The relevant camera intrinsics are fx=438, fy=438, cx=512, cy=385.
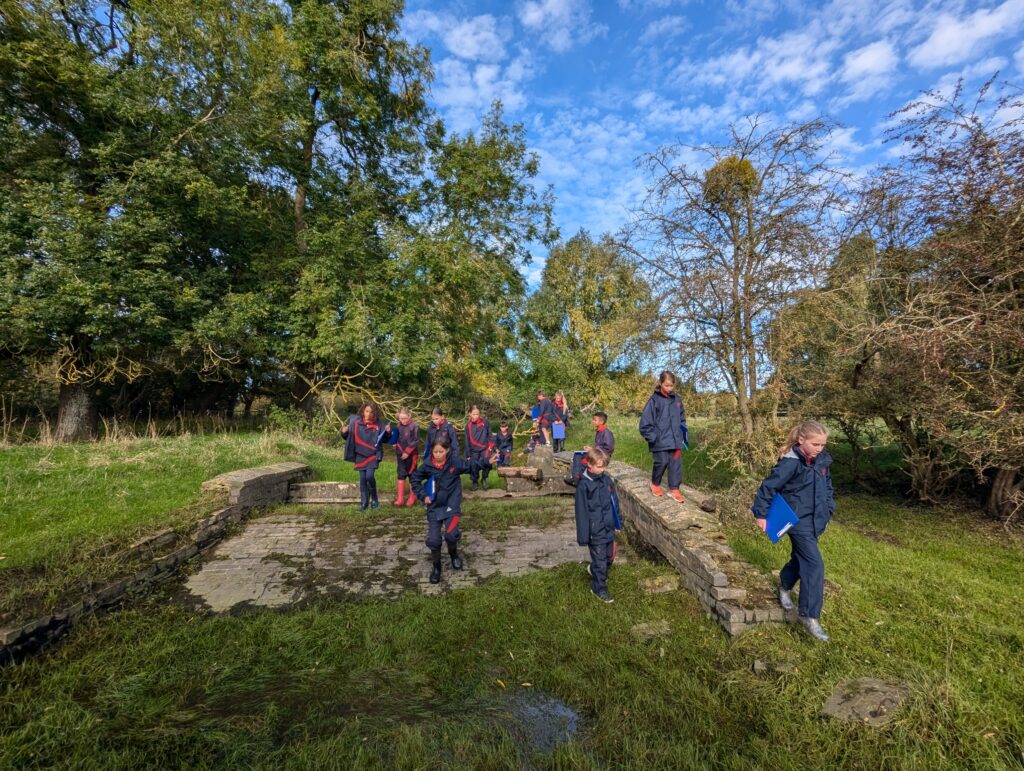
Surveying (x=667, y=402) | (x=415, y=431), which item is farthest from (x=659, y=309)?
(x=415, y=431)

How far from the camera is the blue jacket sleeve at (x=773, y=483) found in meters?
3.94

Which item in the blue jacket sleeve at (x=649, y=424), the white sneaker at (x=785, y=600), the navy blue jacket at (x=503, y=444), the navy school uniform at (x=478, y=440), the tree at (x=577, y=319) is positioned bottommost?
the white sneaker at (x=785, y=600)

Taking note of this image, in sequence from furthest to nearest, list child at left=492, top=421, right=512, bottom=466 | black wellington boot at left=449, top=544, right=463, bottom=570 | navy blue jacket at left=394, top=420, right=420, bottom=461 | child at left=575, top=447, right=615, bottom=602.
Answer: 1. child at left=492, top=421, right=512, bottom=466
2. navy blue jacket at left=394, top=420, right=420, bottom=461
3. black wellington boot at left=449, top=544, right=463, bottom=570
4. child at left=575, top=447, right=615, bottom=602

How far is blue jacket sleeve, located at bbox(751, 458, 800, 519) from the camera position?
3936 millimetres

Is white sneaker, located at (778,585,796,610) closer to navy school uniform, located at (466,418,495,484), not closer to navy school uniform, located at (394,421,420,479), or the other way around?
navy school uniform, located at (394,421,420,479)

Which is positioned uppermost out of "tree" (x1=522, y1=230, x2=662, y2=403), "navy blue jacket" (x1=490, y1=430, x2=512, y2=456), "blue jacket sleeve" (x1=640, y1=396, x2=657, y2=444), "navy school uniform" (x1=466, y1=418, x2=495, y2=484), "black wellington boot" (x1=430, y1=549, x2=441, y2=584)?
"tree" (x1=522, y1=230, x2=662, y2=403)

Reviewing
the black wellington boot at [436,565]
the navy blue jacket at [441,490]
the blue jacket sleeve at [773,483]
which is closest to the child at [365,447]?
the navy blue jacket at [441,490]

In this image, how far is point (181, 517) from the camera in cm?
629

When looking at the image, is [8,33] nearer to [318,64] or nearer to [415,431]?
[318,64]

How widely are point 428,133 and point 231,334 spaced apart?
1141cm

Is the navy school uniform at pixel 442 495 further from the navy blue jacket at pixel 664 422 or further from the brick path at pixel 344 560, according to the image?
the navy blue jacket at pixel 664 422

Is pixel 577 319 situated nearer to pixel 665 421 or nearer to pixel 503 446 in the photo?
pixel 503 446

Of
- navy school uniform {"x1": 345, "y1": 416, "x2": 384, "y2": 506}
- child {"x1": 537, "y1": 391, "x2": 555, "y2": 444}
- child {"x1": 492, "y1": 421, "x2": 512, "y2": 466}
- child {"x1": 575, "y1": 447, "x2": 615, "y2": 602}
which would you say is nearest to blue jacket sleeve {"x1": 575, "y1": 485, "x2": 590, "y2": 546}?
child {"x1": 575, "y1": 447, "x2": 615, "y2": 602}

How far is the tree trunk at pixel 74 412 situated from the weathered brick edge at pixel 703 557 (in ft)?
45.5
